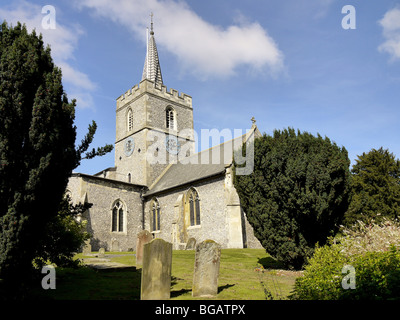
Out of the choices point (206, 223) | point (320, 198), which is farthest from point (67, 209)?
point (206, 223)

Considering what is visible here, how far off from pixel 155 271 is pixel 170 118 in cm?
2678

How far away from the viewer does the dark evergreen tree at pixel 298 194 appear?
396 inches

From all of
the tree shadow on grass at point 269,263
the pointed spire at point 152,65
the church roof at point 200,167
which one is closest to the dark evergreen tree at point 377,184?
the tree shadow on grass at point 269,263

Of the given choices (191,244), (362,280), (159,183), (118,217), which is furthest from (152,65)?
(362,280)

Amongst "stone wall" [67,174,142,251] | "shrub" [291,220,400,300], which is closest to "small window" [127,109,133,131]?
"stone wall" [67,174,142,251]

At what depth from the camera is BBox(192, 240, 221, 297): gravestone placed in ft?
22.5

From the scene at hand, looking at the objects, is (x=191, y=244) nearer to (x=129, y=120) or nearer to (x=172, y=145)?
(x=172, y=145)

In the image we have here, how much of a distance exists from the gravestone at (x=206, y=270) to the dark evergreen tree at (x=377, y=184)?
48.9 feet

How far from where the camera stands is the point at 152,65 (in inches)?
1335

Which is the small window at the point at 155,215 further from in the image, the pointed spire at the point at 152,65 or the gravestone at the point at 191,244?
the pointed spire at the point at 152,65

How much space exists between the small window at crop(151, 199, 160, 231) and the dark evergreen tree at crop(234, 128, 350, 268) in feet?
51.8

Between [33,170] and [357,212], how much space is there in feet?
65.3
